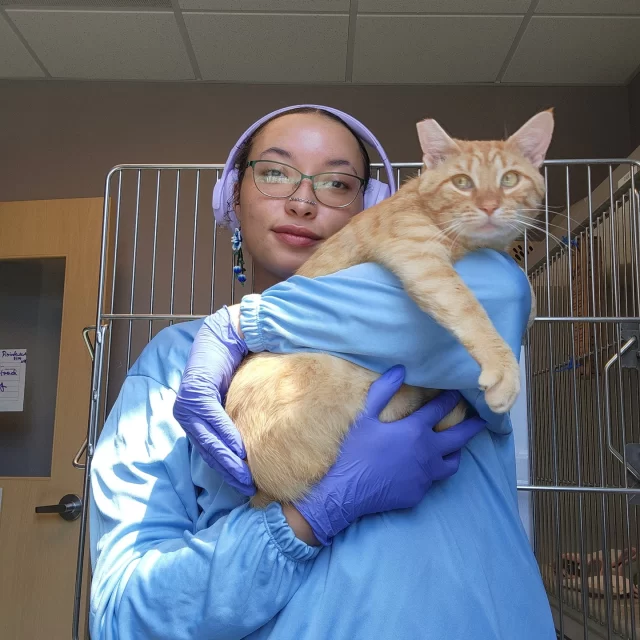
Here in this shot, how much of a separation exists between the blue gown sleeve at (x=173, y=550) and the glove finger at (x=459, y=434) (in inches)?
8.5

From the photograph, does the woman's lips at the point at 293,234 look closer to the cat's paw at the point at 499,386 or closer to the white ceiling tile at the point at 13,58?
the cat's paw at the point at 499,386

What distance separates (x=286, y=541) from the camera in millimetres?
746

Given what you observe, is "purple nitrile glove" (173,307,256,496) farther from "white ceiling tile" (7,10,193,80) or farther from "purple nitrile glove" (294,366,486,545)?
"white ceiling tile" (7,10,193,80)

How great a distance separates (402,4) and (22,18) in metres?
1.60

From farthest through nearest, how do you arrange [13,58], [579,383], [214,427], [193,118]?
[193,118]
[13,58]
[579,383]
[214,427]

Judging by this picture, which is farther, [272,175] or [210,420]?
[272,175]

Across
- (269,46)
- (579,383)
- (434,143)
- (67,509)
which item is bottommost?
(67,509)

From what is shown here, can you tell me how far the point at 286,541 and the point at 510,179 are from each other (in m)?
0.57

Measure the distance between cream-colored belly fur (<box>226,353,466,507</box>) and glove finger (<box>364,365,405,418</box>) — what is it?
0.05 ft

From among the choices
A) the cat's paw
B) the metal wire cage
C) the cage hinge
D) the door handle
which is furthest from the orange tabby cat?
the door handle

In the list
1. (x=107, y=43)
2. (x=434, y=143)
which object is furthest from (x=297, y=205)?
(x=107, y=43)

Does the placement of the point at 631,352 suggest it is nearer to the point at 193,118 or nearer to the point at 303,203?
the point at 303,203

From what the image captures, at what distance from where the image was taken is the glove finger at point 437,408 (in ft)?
2.72

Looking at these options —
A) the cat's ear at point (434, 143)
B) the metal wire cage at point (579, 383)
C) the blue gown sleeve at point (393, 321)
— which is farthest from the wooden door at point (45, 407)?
the cat's ear at point (434, 143)
